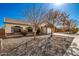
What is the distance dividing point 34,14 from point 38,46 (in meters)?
0.60

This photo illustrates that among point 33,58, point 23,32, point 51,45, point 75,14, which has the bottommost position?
point 33,58

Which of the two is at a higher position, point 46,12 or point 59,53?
point 46,12

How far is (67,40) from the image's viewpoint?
129 inches

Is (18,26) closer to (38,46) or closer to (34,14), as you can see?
(34,14)

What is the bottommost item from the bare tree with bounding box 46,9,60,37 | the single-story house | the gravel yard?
the gravel yard

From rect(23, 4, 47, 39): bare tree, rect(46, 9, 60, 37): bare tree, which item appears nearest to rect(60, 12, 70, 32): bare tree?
rect(46, 9, 60, 37): bare tree

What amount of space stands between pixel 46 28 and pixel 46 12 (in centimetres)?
30

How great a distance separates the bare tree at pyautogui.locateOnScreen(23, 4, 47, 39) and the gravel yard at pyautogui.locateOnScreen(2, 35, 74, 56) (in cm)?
31

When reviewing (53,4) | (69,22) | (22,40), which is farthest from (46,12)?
(22,40)

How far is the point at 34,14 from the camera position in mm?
3234

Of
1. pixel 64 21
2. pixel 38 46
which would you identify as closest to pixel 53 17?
pixel 64 21

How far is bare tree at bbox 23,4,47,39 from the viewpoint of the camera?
10.6 feet

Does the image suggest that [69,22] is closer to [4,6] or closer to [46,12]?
[46,12]

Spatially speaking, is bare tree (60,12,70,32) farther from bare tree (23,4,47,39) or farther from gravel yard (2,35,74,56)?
bare tree (23,4,47,39)
